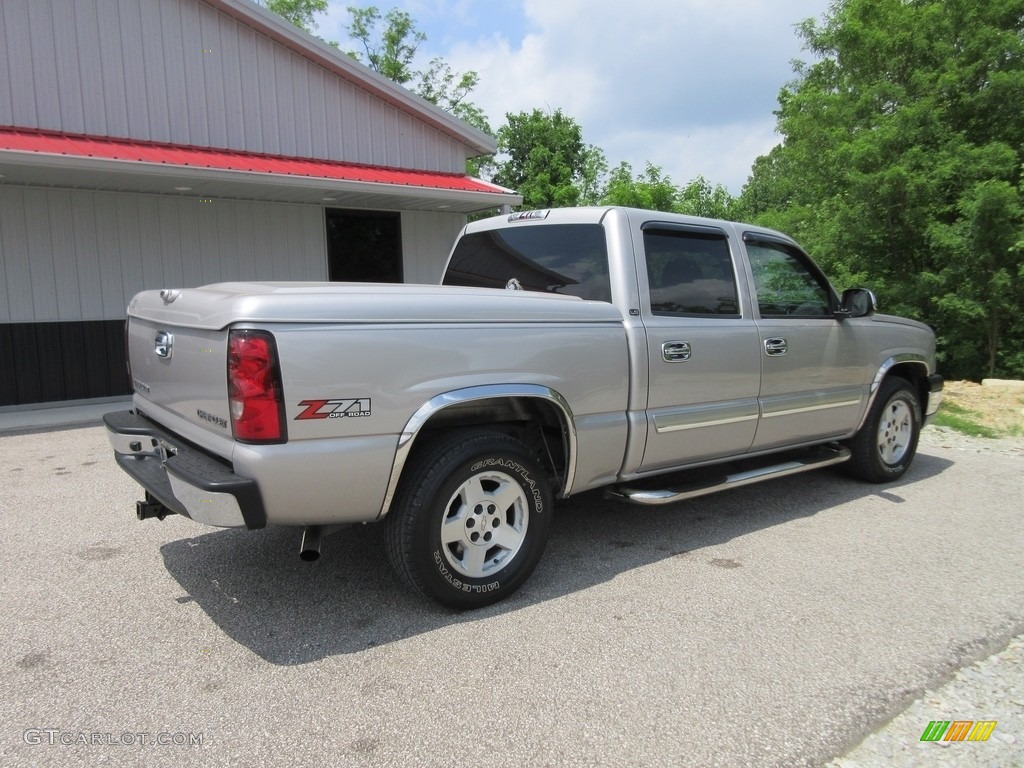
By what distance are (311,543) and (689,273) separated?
8.78 feet

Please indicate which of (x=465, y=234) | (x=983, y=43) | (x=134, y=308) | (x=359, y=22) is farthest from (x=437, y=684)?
(x=359, y=22)

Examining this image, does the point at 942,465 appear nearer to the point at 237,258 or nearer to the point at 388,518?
the point at 388,518

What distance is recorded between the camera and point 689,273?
4.34 meters

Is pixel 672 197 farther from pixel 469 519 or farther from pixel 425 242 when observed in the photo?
pixel 469 519

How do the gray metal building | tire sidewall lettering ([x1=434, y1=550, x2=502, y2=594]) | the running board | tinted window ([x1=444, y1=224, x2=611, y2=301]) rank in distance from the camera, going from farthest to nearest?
the gray metal building → tinted window ([x1=444, y1=224, x2=611, y2=301]) → the running board → tire sidewall lettering ([x1=434, y1=550, x2=502, y2=594])

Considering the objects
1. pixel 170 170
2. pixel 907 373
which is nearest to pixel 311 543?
pixel 907 373

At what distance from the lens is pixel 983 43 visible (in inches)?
469

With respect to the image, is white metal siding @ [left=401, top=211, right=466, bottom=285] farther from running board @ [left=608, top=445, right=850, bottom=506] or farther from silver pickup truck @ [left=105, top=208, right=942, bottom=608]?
running board @ [left=608, top=445, right=850, bottom=506]

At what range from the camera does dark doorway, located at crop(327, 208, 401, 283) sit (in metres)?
11.8

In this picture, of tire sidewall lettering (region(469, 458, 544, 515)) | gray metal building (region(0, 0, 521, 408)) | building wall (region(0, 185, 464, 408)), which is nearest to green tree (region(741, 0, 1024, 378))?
gray metal building (region(0, 0, 521, 408))

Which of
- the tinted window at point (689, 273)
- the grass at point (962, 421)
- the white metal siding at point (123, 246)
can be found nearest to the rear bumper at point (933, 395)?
the grass at point (962, 421)

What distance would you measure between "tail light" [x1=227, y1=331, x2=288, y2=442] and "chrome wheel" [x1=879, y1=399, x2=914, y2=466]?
15.2ft

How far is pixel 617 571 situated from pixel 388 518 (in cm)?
141

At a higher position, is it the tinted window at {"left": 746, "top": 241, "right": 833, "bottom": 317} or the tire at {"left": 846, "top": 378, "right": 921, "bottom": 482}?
the tinted window at {"left": 746, "top": 241, "right": 833, "bottom": 317}
